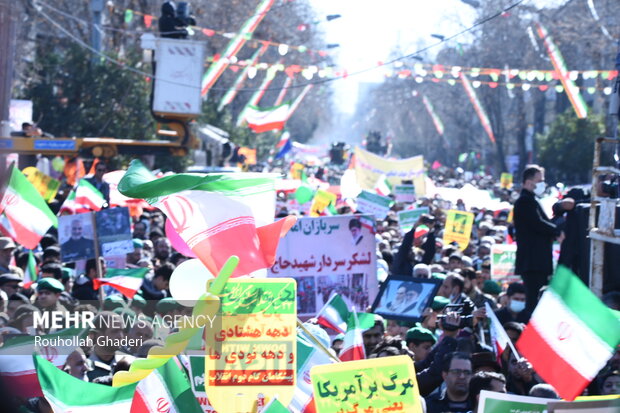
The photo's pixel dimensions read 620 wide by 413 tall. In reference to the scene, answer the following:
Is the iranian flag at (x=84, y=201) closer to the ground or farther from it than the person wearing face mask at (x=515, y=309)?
farther from it

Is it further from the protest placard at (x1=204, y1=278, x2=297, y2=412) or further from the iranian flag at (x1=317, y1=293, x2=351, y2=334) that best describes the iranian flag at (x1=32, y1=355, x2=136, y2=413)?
the iranian flag at (x1=317, y1=293, x2=351, y2=334)

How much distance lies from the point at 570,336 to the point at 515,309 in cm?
452

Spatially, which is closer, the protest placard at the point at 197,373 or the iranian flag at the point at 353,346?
the protest placard at the point at 197,373

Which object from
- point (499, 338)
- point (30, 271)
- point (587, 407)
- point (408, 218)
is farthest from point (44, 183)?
point (587, 407)

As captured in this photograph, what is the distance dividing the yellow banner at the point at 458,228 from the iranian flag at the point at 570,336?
10.2 meters

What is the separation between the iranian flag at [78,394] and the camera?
540cm

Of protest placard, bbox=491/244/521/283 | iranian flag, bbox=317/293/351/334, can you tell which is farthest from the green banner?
protest placard, bbox=491/244/521/283

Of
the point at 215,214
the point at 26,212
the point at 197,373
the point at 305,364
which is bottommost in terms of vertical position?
the point at 197,373

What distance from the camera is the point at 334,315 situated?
27.3 feet

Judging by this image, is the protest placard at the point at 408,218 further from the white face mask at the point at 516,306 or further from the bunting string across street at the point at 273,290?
the white face mask at the point at 516,306

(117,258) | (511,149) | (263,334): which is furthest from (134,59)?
(511,149)

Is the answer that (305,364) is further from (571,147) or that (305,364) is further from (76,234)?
(571,147)

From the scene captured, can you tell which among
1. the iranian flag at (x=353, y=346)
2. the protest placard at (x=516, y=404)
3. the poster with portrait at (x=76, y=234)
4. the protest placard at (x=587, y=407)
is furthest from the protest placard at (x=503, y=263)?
the protest placard at (x=587, y=407)

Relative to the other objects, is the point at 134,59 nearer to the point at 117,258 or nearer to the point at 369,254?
the point at 117,258
